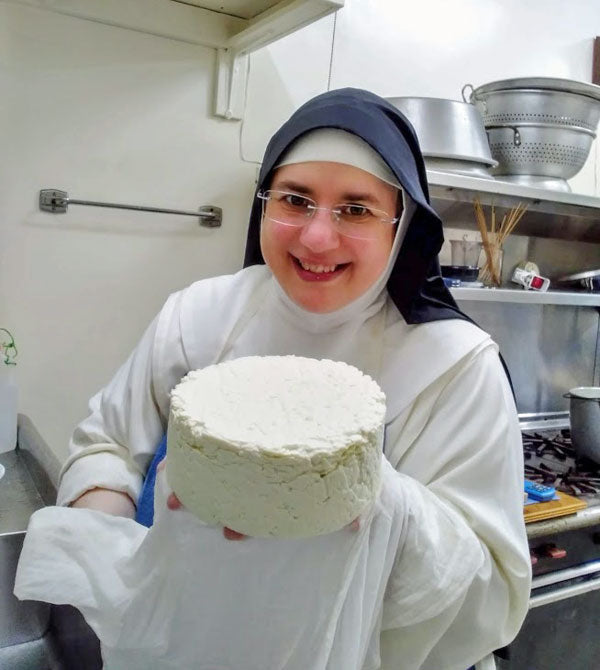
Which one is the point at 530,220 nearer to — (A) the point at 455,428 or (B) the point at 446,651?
(A) the point at 455,428

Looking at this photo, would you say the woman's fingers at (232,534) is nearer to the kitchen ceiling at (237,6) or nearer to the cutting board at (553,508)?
the cutting board at (553,508)

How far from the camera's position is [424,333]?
1104mm

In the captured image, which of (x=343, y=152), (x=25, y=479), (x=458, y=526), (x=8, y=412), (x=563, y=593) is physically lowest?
(x=563, y=593)

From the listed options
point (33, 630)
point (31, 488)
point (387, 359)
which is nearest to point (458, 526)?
point (387, 359)

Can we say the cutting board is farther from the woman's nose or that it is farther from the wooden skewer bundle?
the woman's nose

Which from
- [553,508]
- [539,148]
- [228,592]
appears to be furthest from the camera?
[539,148]

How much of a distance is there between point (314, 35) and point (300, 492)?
1.80 meters

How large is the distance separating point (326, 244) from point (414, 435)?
343 mm

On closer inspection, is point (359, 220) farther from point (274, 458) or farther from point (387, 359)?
point (274, 458)

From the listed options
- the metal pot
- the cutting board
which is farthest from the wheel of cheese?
the metal pot

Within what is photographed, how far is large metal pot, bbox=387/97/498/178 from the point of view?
6.23ft

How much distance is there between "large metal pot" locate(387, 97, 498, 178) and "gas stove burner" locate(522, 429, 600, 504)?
3.32 ft

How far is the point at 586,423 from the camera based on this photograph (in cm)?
205

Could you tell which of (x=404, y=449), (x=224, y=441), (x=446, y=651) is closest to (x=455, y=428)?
(x=404, y=449)
